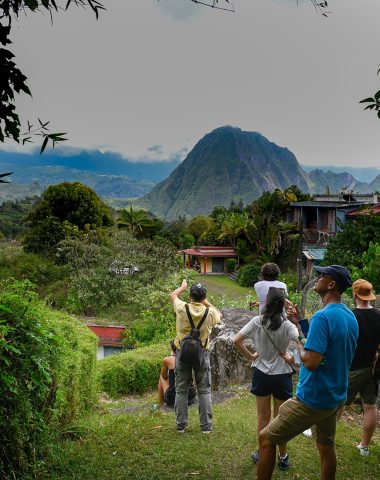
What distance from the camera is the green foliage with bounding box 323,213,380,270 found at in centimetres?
1917

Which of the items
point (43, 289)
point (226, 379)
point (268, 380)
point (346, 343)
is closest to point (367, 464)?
point (268, 380)

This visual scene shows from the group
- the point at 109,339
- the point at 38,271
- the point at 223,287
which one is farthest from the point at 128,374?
the point at 223,287

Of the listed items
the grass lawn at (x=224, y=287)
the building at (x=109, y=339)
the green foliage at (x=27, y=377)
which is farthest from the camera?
the grass lawn at (x=224, y=287)

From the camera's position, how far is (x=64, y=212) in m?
34.2

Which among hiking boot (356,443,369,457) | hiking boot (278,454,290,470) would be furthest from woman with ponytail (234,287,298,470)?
hiking boot (356,443,369,457)

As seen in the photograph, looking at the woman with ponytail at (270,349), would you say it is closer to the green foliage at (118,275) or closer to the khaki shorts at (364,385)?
the khaki shorts at (364,385)

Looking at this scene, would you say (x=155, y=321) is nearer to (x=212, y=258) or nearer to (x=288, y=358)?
(x=288, y=358)

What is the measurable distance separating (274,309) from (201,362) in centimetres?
134

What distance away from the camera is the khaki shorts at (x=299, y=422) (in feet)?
10.3

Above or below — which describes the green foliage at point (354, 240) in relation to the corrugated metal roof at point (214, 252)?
above

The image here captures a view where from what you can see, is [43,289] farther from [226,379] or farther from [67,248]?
[226,379]

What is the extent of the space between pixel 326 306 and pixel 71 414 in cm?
329

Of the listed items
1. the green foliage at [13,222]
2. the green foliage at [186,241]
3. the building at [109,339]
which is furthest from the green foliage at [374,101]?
the green foliage at [13,222]

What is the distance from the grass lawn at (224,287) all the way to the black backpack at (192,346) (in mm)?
26873
